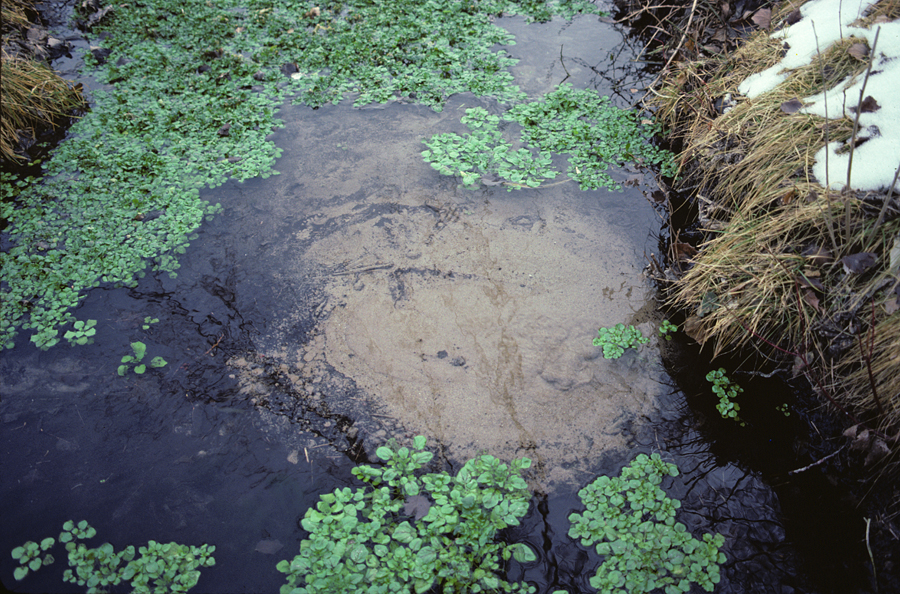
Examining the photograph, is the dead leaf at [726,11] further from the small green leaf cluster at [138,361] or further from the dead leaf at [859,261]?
the small green leaf cluster at [138,361]

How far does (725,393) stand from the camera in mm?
2680

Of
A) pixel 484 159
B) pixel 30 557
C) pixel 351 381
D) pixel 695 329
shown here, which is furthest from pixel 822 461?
pixel 30 557

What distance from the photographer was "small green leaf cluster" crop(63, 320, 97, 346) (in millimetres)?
2852

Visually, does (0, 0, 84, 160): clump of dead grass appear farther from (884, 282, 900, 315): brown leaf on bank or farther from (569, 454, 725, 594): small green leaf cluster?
(884, 282, 900, 315): brown leaf on bank

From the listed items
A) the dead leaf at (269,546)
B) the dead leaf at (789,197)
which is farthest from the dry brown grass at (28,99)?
the dead leaf at (789,197)

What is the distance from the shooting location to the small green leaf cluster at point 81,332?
2.85 meters

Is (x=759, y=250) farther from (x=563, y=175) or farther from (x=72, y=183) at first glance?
(x=72, y=183)

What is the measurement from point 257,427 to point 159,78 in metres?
3.81

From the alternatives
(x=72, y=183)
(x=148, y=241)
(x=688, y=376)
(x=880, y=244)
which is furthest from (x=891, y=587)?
(x=72, y=183)

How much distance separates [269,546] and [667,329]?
242cm

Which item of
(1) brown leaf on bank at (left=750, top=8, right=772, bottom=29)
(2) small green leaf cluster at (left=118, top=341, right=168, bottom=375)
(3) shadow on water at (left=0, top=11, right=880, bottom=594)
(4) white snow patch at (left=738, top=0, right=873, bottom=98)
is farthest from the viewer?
(1) brown leaf on bank at (left=750, top=8, right=772, bottom=29)

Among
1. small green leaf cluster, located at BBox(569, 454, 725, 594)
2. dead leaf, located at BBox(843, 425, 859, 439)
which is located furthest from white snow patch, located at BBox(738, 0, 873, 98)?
small green leaf cluster, located at BBox(569, 454, 725, 594)

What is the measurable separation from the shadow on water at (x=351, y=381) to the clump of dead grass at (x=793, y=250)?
453mm

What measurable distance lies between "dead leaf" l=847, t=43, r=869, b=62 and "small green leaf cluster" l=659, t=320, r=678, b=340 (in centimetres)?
181
